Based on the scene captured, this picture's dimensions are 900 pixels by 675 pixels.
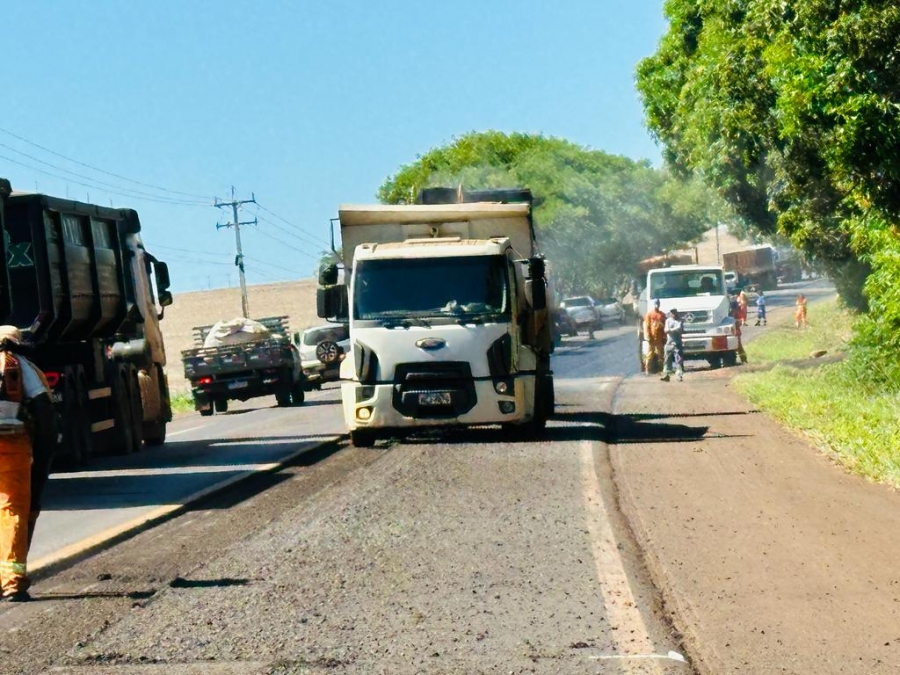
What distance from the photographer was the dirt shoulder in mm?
7008

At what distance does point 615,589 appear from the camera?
27.6 feet

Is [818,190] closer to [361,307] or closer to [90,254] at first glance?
[361,307]

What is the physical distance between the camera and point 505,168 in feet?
325

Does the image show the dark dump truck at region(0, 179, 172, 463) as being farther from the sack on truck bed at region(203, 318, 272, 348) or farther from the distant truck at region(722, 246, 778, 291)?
the distant truck at region(722, 246, 778, 291)

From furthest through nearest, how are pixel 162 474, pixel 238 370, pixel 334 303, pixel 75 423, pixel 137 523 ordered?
pixel 238 370 < pixel 334 303 < pixel 75 423 < pixel 162 474 < pixel 137 523

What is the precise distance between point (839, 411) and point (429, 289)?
5.31 metres

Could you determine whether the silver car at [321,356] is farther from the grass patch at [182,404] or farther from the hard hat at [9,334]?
the hard hat at [9,334]

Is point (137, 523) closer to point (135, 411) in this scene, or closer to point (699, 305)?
point (135, 411)

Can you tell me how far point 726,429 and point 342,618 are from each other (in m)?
12.4

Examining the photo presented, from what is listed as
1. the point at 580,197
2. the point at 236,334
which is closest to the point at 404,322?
the point at 236,334

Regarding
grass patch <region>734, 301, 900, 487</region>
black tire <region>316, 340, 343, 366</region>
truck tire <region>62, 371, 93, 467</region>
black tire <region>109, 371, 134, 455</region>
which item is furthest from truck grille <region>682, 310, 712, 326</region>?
truck tire <region>62, 371, 93, 467</region>

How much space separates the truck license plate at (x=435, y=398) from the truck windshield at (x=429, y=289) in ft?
3.11

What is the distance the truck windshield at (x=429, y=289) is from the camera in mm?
18578

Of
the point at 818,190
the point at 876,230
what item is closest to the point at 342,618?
the point at 876,230
